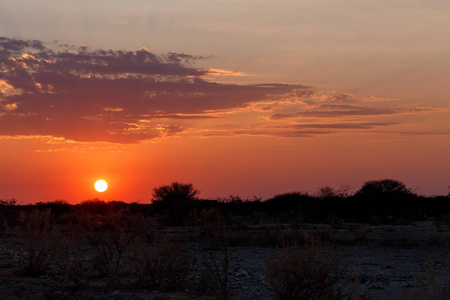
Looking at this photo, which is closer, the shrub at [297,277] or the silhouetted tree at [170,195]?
the shrub at [297,277]

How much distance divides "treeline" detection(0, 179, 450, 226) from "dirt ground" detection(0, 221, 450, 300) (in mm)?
12015

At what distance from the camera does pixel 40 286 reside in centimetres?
1369

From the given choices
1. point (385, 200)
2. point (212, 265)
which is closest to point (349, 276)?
point (212, 265)

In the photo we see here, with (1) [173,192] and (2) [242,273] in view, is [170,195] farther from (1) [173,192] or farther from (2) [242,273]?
(2) [242,273]

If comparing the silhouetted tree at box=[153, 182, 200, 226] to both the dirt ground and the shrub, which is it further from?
the shrub

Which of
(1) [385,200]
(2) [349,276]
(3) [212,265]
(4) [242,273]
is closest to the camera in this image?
(3) [212,265]

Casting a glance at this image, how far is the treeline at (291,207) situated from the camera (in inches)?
1468

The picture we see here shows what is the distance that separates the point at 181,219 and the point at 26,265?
71.6 feet

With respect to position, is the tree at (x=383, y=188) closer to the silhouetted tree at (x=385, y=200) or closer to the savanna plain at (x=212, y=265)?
the silhouetted tree at (x=385, y=200)

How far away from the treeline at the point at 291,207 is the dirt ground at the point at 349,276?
473 inches

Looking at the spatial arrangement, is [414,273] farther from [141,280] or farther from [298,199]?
[298,199]

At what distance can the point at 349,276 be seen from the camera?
14.6m

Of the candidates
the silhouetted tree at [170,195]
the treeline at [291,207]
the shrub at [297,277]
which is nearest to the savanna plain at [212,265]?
the shrub at [297,277]

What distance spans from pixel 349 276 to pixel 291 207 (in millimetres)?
33953
